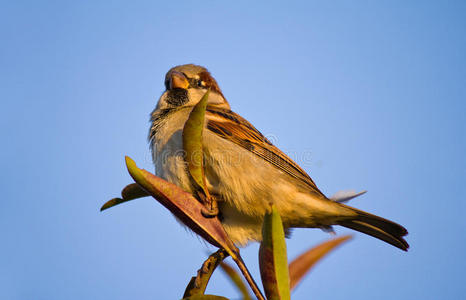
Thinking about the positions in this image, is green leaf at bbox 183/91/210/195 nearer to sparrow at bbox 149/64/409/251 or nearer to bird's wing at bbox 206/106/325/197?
sparrow at bbox 149/64/409/251

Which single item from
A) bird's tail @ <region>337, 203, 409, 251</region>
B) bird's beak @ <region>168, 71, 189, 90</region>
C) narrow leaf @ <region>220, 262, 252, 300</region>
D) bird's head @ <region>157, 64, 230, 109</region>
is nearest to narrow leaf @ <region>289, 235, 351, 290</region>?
narrow leaf @ <region>220, 262, 252, 300</region>

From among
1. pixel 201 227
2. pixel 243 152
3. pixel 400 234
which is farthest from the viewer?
pixel 243 152

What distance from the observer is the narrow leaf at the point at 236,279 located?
147cm

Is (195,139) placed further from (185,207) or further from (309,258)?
(309,258)

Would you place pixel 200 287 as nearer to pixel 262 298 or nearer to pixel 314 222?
pixel 262 298

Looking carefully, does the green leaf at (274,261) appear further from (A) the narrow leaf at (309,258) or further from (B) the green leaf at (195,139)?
(B) the green leaf at (195,139)

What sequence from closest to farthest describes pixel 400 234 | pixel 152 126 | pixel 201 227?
A: pixel 201 227 < pixel 400 234 < pixel 152 126

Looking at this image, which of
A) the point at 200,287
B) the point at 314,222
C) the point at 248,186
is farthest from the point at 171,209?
the point at 314,222

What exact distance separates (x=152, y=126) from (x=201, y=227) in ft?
5.18

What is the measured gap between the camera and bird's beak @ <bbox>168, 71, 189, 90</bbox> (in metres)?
3.12

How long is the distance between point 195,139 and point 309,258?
0.58 meters

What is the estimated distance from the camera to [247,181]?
2541mm

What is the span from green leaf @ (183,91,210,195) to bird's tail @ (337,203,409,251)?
1334mm

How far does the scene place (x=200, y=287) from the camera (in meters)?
1.53
